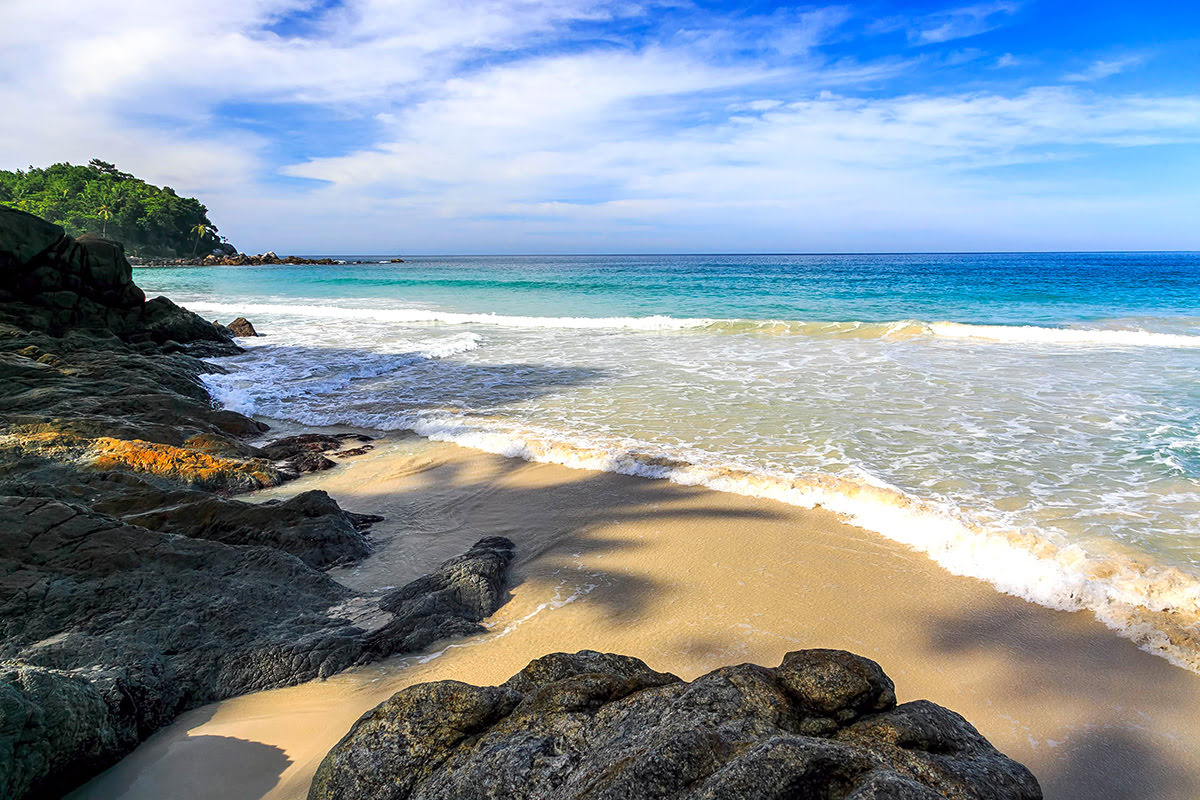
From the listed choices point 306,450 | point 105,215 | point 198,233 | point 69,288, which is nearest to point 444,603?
point 306,450

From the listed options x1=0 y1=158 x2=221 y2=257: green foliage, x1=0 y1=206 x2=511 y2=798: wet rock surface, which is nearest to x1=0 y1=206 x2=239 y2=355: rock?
x1=0 y1=206 x2=511 y2=798: wet rock surface

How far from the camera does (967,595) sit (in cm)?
417

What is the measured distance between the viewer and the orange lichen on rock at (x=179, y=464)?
5605mm

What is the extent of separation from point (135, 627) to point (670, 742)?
290 cm

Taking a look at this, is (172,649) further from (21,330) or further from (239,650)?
(21,330)

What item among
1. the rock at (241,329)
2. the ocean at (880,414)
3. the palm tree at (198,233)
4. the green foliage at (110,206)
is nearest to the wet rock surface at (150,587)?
the ocean at (880,414)

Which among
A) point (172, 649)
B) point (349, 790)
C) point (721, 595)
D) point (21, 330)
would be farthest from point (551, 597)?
point (21, 330)

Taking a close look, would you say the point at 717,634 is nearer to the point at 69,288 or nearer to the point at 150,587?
A: the point at 150,587

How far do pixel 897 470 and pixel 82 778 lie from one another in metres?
6.12

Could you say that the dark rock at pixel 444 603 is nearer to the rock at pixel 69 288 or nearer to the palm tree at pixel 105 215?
the rock at pixel 69 288

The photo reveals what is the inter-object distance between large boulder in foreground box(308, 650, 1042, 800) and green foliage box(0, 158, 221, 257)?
302 feet

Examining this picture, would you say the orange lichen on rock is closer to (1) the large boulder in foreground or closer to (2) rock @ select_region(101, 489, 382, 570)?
(2) rock @ select_region(101, 489, 382, 570)

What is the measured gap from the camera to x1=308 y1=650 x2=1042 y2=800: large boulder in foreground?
152cm

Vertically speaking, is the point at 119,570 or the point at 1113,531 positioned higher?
the point at 119,570
